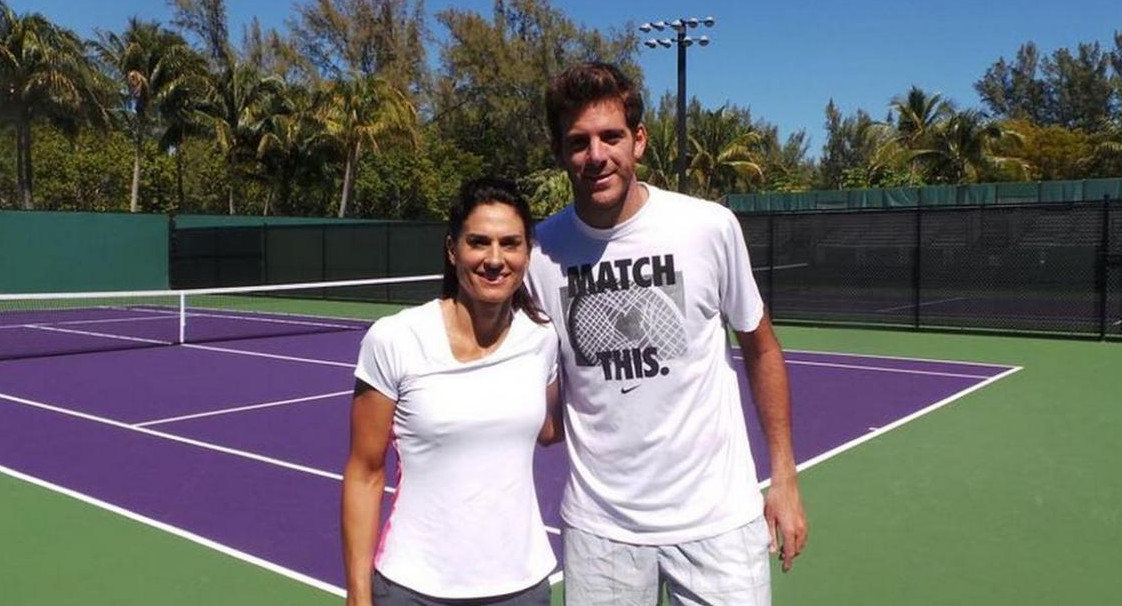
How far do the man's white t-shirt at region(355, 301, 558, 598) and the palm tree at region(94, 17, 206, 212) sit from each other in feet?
120

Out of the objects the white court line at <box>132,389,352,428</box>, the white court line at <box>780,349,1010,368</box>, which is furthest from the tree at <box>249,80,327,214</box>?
the white court line at <box>132,389,352,428</box>

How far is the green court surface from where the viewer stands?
14.7ft

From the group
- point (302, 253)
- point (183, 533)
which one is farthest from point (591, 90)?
point (302, 253)

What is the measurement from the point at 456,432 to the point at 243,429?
21.2ft

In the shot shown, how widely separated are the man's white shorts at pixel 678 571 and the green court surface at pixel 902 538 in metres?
2.13

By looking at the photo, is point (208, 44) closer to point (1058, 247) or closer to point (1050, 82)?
point (1058, 247)

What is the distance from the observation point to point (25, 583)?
4.63 metres

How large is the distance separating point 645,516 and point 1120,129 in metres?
48.2

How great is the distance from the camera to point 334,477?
21.3 ft

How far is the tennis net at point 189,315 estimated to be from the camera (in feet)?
49.4

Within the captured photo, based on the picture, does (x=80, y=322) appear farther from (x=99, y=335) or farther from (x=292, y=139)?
(x=292, y=139)

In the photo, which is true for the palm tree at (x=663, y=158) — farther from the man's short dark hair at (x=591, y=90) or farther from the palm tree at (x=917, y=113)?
the man's short dark hair at (x=591, y=90)

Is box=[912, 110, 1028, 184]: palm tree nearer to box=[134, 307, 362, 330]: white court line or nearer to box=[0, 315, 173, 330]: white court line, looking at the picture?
box=[134, 307, 362, 330]: white court line

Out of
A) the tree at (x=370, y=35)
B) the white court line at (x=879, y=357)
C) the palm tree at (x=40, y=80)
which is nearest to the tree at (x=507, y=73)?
the tree at (x=370, y=35)
